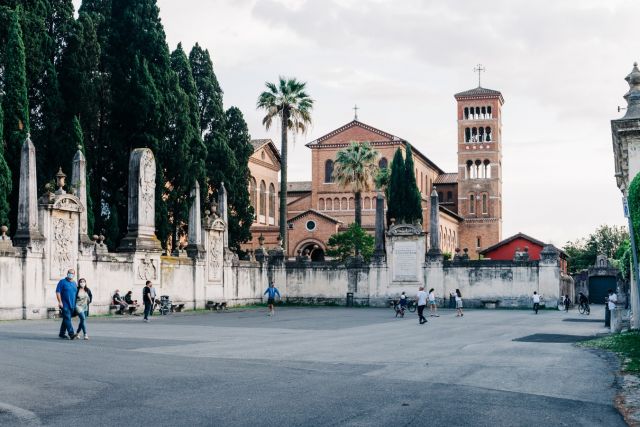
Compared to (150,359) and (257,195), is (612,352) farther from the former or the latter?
(257,195)

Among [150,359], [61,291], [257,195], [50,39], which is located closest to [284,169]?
[50,39]

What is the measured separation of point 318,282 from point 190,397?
3838cm

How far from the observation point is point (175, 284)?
35469 millimetres

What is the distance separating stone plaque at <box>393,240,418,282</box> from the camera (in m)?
46.2

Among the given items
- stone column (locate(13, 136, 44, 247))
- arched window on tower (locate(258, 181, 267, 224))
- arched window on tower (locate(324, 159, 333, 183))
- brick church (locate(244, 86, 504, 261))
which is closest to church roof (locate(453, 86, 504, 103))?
brick church (locate(244, 86, 504, 261))

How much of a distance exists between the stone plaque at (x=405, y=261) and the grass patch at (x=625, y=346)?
897 inches

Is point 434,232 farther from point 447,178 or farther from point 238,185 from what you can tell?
point 447,178

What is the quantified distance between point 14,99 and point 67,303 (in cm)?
1807

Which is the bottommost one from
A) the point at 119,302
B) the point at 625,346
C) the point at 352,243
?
the point at 625,346

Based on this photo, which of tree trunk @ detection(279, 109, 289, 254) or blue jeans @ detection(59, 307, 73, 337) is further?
tree trunk @ detection(279, 109, 289, 254)

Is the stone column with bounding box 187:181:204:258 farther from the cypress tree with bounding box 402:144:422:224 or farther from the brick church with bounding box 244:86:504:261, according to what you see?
the brick church with bounding box 244:86:504:261

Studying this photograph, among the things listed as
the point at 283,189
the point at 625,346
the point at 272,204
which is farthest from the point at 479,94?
the point at 625,346

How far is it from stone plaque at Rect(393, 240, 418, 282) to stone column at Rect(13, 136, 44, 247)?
23769 millimetres

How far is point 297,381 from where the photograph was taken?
11633 millimetres
